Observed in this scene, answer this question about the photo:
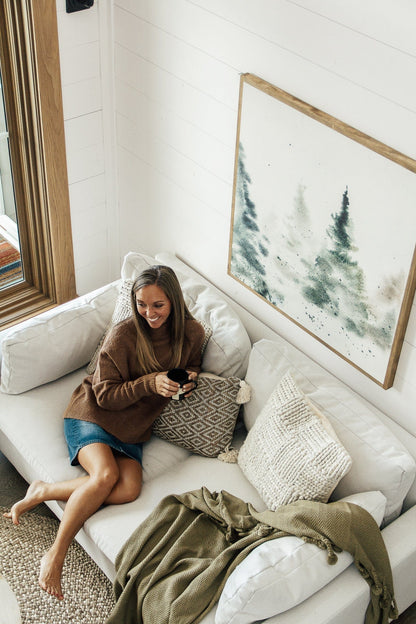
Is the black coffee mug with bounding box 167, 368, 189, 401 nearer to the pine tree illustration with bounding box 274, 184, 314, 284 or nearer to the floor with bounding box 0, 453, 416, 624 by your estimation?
the pine tree illustration with bounding box 274, 184, 314, 284

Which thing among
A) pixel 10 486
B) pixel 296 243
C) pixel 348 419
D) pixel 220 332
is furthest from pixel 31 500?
pixel 296 243

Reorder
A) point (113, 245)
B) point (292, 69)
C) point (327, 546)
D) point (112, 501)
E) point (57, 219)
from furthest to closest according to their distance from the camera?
point (113, 245), point (57, 219), point (112, 501), point (292, 69), point (327, 546)

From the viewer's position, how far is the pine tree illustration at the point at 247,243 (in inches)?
103

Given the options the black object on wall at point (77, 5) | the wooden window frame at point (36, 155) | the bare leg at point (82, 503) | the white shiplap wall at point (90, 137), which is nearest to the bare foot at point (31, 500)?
the bare leg at point (82, 503)

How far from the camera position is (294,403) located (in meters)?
2.39

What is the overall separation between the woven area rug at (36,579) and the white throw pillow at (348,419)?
756mm

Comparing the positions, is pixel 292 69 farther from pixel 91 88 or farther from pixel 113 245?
pixel 113 245

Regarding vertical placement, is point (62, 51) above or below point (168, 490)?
above

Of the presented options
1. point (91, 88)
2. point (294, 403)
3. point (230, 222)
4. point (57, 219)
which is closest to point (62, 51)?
point (91, 88)

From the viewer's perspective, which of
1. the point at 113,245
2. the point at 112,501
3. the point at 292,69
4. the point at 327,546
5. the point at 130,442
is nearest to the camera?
the point at 327,546

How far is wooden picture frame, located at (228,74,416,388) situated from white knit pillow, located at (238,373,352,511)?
0.27 metres

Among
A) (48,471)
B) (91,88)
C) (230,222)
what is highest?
(91,88)

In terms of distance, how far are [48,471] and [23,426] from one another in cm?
21

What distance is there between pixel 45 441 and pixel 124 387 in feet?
1.18
